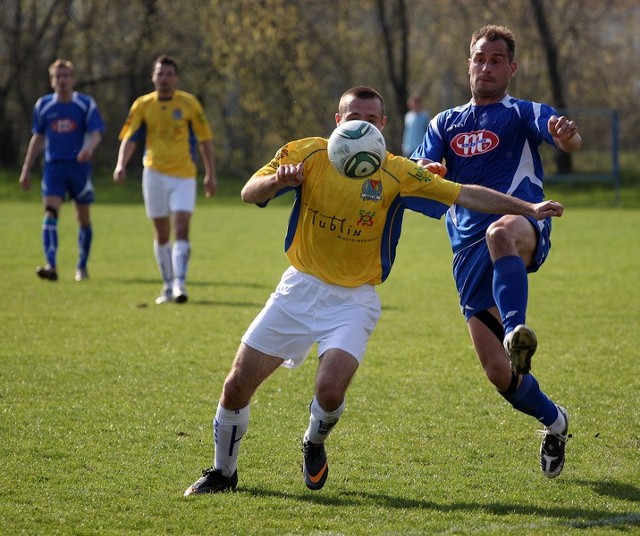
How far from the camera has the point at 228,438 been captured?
470 cm

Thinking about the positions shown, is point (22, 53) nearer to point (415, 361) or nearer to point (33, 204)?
point (33, 204)

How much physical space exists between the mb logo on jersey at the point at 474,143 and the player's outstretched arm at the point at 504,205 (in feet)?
2.73

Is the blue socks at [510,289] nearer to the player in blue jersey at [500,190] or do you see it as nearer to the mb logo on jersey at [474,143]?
the player in blue jersey at [500,190]

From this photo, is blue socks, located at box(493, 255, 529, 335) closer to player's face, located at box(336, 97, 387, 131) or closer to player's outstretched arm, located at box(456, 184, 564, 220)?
player's outstretched arm, located at box(456, 184, 564, 220)

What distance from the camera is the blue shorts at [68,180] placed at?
1266 cm

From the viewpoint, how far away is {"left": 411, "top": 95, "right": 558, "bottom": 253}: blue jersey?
5371 mm

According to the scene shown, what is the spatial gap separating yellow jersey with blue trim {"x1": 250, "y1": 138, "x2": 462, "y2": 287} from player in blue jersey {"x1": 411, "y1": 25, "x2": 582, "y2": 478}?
1.25 ft

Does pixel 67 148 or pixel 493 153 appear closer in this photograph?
pixel 493 153

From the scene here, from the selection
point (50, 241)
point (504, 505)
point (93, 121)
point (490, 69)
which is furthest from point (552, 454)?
point (93, 121)

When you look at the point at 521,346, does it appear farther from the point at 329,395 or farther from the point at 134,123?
the point at 134,123

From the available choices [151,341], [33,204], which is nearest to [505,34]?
[151,341]

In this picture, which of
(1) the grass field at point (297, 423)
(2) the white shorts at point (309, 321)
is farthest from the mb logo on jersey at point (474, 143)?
(1) the grass field at point (297, 423)

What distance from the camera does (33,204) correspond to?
82.4ft

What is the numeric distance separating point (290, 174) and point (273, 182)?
11 cm
